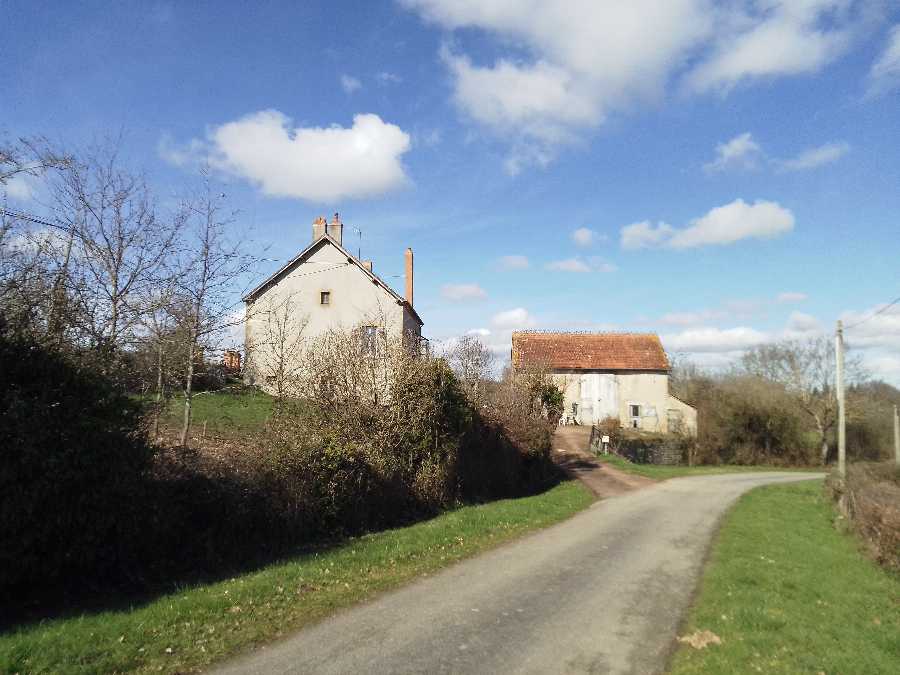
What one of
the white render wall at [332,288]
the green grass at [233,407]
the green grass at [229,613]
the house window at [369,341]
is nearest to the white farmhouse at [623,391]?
the white render wall at [332,288]

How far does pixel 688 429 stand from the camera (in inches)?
1681

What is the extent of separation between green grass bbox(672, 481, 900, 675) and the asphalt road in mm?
423

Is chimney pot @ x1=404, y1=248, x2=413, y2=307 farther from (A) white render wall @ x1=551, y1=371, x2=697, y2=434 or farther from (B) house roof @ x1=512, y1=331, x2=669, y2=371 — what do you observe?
(A) white render wall @ x1=551, y1=371, x2=697, y2=434

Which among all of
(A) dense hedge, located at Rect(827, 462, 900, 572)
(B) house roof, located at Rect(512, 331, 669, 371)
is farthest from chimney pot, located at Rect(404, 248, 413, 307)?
(A) dense hedge, located at Rect(827, 462, 900, 572)

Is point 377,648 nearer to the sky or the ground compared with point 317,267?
nearer to the ground

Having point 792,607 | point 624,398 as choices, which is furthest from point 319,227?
point 792,607

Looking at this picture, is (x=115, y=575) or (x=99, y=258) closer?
(x=115, y=575)

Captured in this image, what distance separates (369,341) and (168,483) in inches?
280

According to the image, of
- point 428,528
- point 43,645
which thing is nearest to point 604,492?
point 428,528

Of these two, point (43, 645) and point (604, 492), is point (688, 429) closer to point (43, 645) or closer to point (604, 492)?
point (604, 492)

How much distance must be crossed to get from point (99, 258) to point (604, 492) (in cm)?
1566

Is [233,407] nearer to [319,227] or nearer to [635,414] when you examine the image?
[319,227]

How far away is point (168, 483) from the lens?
26.9ft

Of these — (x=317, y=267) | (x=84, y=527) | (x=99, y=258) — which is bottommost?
(x=84, y=527)
